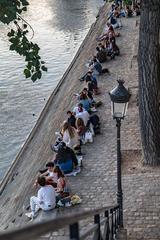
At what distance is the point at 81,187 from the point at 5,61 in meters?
24.9

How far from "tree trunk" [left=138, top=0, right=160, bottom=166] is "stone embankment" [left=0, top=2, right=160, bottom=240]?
597mm

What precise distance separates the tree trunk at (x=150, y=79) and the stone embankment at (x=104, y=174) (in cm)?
60

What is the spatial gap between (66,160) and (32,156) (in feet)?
20.6

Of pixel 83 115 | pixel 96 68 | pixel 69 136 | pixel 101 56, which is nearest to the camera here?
pixel 69 136

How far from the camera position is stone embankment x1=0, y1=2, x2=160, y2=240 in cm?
991

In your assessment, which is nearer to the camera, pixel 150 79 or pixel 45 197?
pixel 45 197

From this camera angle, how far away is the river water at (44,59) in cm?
2450

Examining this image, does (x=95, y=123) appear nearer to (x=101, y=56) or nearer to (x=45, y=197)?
(x=45, y=197)

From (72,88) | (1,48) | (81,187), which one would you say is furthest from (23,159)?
(1,48)

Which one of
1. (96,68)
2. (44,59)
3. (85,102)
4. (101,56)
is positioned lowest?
(44,59)

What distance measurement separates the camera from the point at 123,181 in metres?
11.7

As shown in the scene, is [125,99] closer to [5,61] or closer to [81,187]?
[81,187]

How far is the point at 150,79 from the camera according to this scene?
38.7ft

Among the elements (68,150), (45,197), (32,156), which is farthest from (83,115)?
(45,197)
